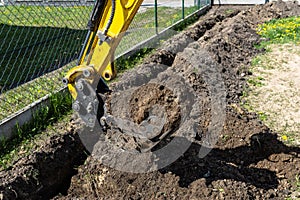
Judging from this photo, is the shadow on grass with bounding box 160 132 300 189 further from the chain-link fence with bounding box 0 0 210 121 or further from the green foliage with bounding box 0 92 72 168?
the chain-link fence with bounding box 0 0 210 121

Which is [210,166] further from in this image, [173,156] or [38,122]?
[38,122]

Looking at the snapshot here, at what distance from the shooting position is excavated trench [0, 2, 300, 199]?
3420 mm

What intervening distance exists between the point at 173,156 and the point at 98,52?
1270 millimetres

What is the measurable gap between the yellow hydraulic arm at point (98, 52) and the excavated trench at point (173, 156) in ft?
2.06

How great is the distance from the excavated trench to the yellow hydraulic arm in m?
0.63

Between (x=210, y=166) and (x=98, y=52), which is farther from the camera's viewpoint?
(x=210, y=166)

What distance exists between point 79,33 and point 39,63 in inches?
108

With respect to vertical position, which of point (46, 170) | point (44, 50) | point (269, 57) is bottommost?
point (46, 170)

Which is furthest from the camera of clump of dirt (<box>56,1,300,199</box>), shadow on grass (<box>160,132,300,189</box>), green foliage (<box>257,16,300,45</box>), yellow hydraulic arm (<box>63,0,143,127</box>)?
green foliage (<box>257,16,300,45</box>)

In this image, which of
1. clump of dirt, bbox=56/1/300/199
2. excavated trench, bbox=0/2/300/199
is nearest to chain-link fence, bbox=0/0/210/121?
excavated trench, bbox=0/2/300/199

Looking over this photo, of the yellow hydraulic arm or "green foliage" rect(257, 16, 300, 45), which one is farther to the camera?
"green foliage" rect(257, 16, 300, 45)

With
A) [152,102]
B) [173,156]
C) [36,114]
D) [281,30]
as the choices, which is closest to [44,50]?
[36,114]

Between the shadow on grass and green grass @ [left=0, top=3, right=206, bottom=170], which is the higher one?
green grass @ [left=0, top=3, right=206, bottom=170]

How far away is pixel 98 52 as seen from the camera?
3256mm
